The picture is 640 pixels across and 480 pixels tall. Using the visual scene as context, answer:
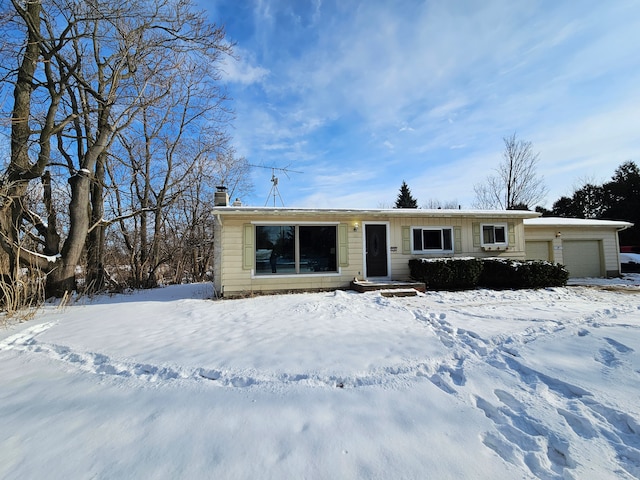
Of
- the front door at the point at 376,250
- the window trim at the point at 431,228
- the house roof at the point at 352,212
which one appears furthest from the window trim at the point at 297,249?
the window trim at the point at 431,228

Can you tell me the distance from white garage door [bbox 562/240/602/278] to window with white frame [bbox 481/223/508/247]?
4289 millimetres

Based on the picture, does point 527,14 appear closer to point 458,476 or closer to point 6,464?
point 458,476

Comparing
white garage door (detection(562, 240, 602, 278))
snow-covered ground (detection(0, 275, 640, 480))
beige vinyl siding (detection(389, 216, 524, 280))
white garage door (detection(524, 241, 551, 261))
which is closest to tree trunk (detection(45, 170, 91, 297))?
snow-covered ground (detection(0, 275, 640, 480))

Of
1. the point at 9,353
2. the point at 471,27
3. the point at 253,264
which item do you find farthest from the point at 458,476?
the point at 471,27

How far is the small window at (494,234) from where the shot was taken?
10.2 m

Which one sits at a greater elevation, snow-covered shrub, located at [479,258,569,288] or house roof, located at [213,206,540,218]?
house roof, located at [213,206,540,218]

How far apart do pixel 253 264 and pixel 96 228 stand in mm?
7207

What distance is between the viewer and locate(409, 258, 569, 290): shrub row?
873 cm

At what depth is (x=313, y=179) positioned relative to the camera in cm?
1614

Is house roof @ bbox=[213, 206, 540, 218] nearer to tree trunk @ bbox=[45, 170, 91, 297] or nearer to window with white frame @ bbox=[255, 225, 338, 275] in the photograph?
window with white frame @ bbox=[255, 225, 338, 275]

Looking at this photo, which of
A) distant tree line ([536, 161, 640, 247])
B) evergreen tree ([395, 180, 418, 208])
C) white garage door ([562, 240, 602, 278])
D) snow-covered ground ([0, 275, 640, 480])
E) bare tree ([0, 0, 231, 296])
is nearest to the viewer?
snow-covered ground ([0, 275, 640, 480])

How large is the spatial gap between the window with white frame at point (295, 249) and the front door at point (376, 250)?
1140mm

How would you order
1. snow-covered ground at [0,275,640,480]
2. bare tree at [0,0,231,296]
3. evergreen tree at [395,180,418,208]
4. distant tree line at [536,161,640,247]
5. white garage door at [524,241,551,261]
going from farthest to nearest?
evergreen tree at [395,180,418,208], distant tree line at [536,161,640,247], white garage door at [524,241,551,261], bare tree at [0,0,231,296], snow-covered ground at [0,275,640,480]

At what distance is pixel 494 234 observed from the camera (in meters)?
10.2
